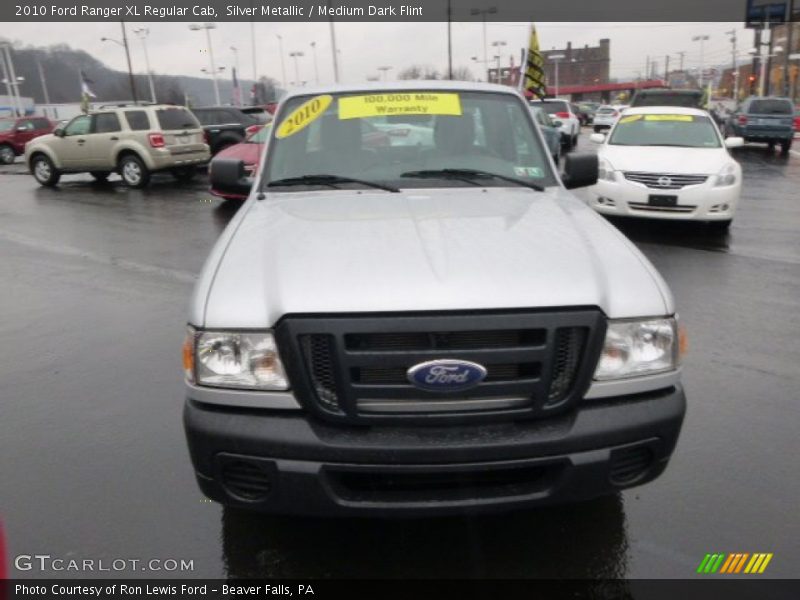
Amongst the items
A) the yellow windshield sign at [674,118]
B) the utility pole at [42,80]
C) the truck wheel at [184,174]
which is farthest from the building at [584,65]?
the yellow windshield sign at [674,118]

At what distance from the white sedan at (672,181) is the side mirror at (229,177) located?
5975 mm

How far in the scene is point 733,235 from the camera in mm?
9109

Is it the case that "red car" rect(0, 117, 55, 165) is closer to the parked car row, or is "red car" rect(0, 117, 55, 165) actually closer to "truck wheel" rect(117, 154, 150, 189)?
the parked car row

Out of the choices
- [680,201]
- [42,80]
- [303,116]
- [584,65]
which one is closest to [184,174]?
[680,201]

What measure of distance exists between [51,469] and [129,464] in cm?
40

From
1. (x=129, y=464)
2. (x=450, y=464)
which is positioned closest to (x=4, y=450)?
(x=129, y=464)

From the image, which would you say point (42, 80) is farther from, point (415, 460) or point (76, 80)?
point (415, 460)

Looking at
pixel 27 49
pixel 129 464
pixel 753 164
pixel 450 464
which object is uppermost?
pixel 27 49

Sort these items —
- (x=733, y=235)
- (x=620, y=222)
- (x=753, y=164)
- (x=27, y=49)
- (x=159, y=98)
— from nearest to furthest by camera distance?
(x=733, y=235)
(x=620, y=222)
(x=753, y=164)
(x=27, y=49)
(x=159, y=98)

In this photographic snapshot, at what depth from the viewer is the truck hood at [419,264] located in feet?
7.85

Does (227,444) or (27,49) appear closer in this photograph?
(227,444)

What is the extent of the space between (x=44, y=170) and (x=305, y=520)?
54.4 ft

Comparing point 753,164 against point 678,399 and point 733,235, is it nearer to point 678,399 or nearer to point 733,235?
point 733,235

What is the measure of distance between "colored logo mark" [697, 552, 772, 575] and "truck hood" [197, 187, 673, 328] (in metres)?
1.07
